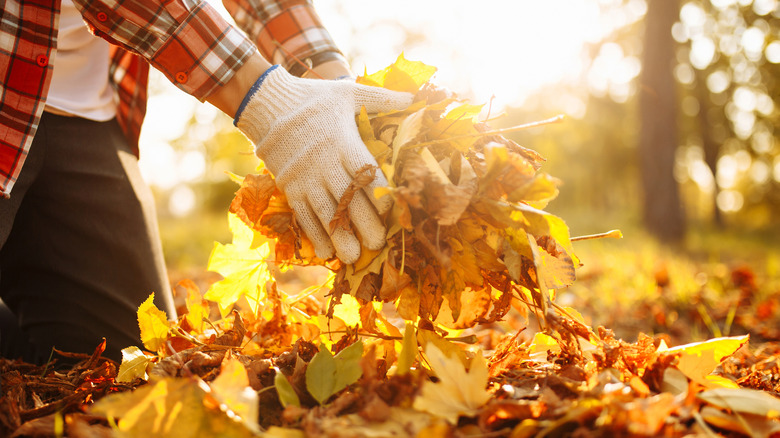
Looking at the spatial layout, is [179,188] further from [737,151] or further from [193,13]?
[193,13]

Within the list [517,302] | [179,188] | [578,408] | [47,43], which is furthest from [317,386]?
[179,188]

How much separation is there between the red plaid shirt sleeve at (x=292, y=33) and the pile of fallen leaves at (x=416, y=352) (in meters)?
0.48

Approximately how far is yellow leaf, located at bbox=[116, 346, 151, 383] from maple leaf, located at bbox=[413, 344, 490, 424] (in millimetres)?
655

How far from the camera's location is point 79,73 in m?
1.75

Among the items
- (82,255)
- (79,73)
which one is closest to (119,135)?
(79,73)

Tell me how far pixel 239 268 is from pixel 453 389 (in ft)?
2.51

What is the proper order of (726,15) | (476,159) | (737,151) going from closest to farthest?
(476,159) < (726,15) < (737,151)

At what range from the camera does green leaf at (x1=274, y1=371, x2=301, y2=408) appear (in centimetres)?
86

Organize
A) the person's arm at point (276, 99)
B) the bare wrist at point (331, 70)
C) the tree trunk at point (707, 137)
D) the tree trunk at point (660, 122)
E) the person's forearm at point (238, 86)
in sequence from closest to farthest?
1. the person's arm at point (276, 99)
2. the person's forearm at point (238, 86)
3. the bare wrist at point (331, 70)
4. the tree trunk at point (660, 122)
5. the tree trunk at point (707, 137)

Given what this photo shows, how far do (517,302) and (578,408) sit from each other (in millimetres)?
475

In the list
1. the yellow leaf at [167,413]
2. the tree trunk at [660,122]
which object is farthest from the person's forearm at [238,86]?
the tree trunk at [660,122]

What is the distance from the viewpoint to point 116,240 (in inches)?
69.4

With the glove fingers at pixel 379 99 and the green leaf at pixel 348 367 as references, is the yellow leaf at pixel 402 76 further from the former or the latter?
the green leaf at pixel 348 367

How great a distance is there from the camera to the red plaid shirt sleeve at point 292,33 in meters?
1.66
